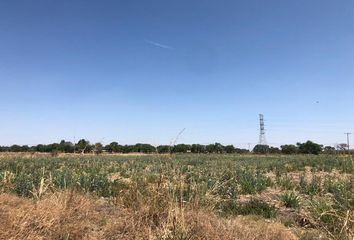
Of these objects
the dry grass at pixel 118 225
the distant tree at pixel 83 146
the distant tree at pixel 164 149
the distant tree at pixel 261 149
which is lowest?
the dry grass at pixel 118 225

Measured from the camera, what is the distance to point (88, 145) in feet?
20.6

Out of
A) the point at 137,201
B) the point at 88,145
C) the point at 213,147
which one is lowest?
the point at 137,201

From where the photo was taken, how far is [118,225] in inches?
223

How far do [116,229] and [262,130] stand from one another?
93.5m

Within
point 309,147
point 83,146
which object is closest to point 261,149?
point 309,147

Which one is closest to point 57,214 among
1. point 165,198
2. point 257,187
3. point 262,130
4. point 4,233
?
point 4,233

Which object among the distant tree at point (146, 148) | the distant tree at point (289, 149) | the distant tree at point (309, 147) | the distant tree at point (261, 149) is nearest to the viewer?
the distant tree at point (146, 148)

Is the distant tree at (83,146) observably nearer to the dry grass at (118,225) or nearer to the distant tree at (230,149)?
the dry grass at (118,225)

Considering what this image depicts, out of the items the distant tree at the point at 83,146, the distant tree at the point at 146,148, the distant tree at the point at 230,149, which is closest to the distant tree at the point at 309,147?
the distant tree at the point at 230,149

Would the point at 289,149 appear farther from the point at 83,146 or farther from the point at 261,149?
the point at 83,146

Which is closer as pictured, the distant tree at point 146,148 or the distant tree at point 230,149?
the distant tree at point 146,148

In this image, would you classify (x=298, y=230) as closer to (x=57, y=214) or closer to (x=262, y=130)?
(x=57, y=214)

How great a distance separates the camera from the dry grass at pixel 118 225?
4.85 meters

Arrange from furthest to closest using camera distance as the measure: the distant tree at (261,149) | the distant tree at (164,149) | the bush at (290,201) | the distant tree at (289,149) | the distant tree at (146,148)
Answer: the distant tree at (289,149), the distant tree at (261,149), the bush at (290,201), the distant tree at (146,148), the distant tree at (164,149)
